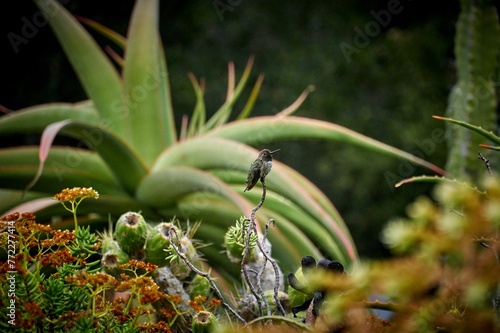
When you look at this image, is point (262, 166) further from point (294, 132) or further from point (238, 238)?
point (294, 132)

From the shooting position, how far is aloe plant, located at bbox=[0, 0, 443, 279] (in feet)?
2.99

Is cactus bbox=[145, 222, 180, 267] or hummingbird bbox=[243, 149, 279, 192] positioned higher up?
hummingbird bbox=[243, 149, 279, 192]

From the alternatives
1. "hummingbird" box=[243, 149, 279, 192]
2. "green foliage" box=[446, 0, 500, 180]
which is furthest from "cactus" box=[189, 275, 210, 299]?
"green foliage" box=[446, 0, 500, 180]

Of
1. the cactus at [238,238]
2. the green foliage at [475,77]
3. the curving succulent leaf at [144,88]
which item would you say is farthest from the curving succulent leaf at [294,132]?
the cactus at [238,238]

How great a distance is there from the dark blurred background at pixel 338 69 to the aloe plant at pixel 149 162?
1618 mm

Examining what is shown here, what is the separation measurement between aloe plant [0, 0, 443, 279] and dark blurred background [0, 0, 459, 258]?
1.62 m

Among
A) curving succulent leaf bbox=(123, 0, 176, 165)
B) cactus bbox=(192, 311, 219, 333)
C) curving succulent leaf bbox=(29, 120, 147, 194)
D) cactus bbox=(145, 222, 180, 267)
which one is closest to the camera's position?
cactus bbox=(192, 311, 219, 333)

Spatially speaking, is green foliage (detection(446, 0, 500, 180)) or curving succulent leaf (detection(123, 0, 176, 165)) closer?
curving succulent leaf (detection(123, 0, 176, 165))

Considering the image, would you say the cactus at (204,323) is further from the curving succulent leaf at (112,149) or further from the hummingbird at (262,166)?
the curving succulent leaf at (112,149)

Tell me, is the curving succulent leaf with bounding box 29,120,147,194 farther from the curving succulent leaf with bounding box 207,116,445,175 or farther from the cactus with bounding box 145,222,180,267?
the cactus with bounding box 145,222,180,267

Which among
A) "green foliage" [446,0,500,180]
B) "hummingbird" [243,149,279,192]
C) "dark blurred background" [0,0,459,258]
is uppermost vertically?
"hummingbird" [243,149,279,192]

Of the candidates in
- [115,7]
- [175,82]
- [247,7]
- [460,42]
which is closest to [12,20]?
[115,7]

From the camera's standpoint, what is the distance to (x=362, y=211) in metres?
2.81

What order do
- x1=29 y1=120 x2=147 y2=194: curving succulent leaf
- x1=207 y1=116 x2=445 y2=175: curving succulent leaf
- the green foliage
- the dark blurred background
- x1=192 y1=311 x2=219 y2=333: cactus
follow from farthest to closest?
the dark blurred background < the green foliage < x1=207 y1=116 x2=445 y2=175: curving succulent leaf < x1=29 y1=120 x2=147 y2=194: curving succulent leaf < x1=192 y1=311 x2=219 y2=333: cactus
